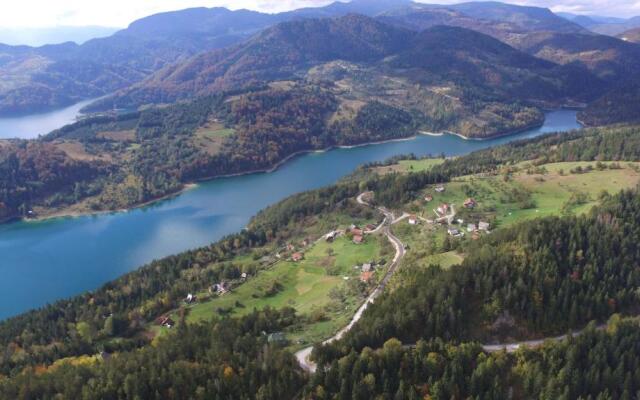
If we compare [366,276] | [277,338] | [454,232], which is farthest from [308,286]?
[454,232]

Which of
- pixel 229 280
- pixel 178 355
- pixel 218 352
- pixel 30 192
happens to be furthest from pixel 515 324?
pixel 30 192

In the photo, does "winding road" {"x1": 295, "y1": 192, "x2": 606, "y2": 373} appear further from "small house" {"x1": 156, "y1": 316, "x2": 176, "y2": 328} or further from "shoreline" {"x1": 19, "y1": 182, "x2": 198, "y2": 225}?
"shoreline" {"x1": 19, "y1": 182, "x2": 198, "y2": 225}

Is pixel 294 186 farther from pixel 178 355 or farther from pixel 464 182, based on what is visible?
pixel 178 355

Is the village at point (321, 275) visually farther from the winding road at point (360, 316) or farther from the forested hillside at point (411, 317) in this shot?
the forested hillside at point (411, 317)

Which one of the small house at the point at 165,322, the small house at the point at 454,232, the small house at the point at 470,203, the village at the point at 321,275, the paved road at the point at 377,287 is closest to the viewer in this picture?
the paved road at the point at 377,287

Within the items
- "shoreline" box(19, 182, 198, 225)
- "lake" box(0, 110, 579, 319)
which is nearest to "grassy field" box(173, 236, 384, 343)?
"lake" box(0, 110, 579, 319)

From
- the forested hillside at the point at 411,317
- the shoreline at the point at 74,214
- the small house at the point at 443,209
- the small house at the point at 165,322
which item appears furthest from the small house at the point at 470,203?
the shoreline at the point at 74,214
